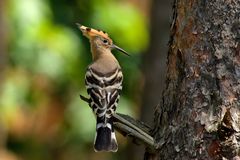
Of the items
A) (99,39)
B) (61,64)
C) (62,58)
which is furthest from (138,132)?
(61,64)

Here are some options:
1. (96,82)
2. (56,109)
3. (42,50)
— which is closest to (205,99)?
(96,82)

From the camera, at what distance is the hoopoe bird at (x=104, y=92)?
5.69m

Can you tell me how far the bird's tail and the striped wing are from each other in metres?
0.06

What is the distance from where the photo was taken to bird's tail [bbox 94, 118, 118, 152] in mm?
5664

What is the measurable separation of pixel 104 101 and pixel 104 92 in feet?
0.33

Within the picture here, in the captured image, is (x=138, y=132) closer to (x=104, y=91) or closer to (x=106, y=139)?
(x=106, y=139)

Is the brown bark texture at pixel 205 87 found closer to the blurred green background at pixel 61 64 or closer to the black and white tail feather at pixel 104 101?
the black and white tail feather at pixel 104 101

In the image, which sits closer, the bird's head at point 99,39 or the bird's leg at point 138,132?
the bird's leg at point 138,132

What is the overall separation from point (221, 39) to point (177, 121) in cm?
51

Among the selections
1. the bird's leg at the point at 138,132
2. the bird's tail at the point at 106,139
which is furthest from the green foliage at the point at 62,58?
the bird's leg at the point at 138,132

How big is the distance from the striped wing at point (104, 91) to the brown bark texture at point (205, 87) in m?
0.88

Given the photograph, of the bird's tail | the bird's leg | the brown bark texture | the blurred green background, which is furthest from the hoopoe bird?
the blurred green background

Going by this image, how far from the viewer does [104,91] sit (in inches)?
234

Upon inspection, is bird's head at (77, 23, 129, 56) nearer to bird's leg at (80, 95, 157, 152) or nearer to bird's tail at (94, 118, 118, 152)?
bird's tail at (94, 118, 118, 152)
